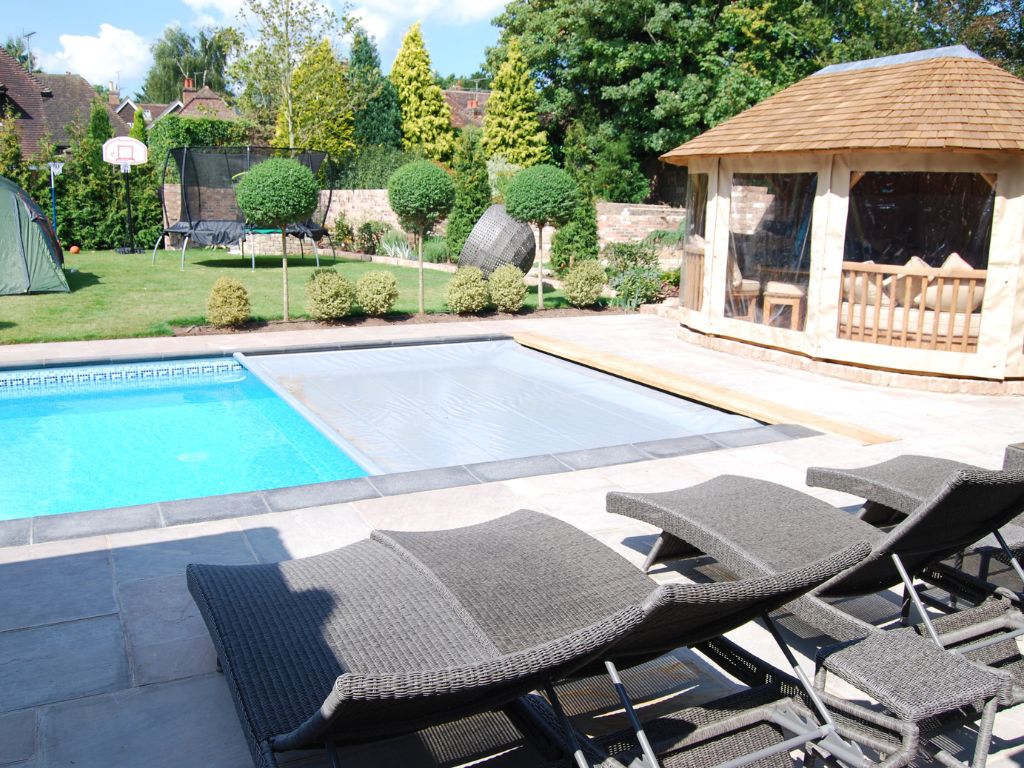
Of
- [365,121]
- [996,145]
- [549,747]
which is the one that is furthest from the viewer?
[365,121]

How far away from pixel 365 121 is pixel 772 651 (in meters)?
28.2

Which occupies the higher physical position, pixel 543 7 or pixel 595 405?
pixel 543 7

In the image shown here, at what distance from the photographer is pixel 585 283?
13484 mm

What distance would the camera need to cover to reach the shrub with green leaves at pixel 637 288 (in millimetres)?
13969

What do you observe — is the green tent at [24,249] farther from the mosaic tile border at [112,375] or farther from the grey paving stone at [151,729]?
the grey paving stone at [151,729]

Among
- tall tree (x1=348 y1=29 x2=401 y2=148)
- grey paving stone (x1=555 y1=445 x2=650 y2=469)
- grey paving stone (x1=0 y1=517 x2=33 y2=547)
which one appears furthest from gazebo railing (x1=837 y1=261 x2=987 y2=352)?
tall tree (x1=348 y1=29 x2=401 y2=148)

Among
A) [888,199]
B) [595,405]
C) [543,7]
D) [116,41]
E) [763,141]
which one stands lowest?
[595,405]

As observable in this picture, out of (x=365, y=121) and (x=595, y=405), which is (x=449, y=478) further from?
(x=365, y=121)

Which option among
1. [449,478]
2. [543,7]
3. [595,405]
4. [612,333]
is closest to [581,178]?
[543,7]

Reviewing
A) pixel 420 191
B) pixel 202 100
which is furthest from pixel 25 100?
pixel 420 191

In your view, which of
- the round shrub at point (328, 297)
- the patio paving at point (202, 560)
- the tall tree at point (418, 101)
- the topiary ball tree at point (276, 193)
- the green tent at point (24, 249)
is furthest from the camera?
the tall tree at point (418, 101)

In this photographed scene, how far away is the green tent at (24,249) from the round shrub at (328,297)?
4.79 m

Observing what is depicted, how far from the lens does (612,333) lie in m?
11.7

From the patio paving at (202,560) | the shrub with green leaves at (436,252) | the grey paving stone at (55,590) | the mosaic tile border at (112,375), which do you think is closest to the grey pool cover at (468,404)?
the mosaic tile border at (112,375)
